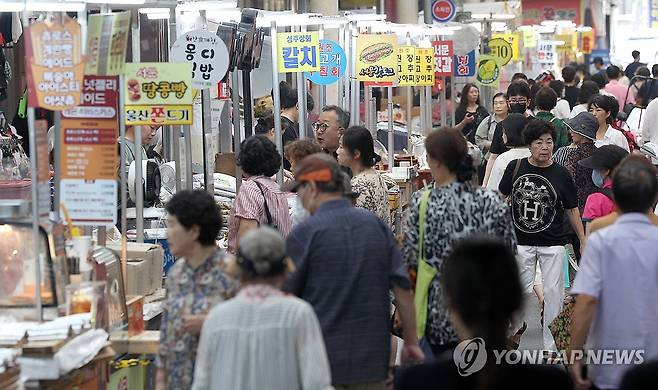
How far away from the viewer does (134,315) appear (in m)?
7.75

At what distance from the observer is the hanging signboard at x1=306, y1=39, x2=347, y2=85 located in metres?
14.3

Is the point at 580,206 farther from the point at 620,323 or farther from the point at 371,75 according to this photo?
the point at 620,323

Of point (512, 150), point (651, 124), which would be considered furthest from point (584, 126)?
point (651, 124)

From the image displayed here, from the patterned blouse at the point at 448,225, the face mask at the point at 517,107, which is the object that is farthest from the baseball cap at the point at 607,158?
the face mask at the point at 517,107

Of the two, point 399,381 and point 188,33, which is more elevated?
point 188,33

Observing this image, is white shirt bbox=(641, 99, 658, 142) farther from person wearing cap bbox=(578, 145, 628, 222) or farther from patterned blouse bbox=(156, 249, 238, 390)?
patterned blouse bbox=(156, 249, 238, 390)

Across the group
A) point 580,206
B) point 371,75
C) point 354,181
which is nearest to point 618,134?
point 580,206

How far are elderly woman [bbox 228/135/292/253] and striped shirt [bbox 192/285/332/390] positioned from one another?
3.54 meters

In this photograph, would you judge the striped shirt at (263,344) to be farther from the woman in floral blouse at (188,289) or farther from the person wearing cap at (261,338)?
the woman in floral blouse at (188,289)

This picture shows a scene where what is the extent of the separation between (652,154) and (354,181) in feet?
23.3

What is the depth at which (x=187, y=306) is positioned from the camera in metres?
5.82

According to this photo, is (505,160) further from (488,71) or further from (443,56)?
(488,71)

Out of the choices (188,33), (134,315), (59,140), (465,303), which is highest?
(188,33)

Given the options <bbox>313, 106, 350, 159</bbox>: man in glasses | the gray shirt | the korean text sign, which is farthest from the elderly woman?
the korean text sign
